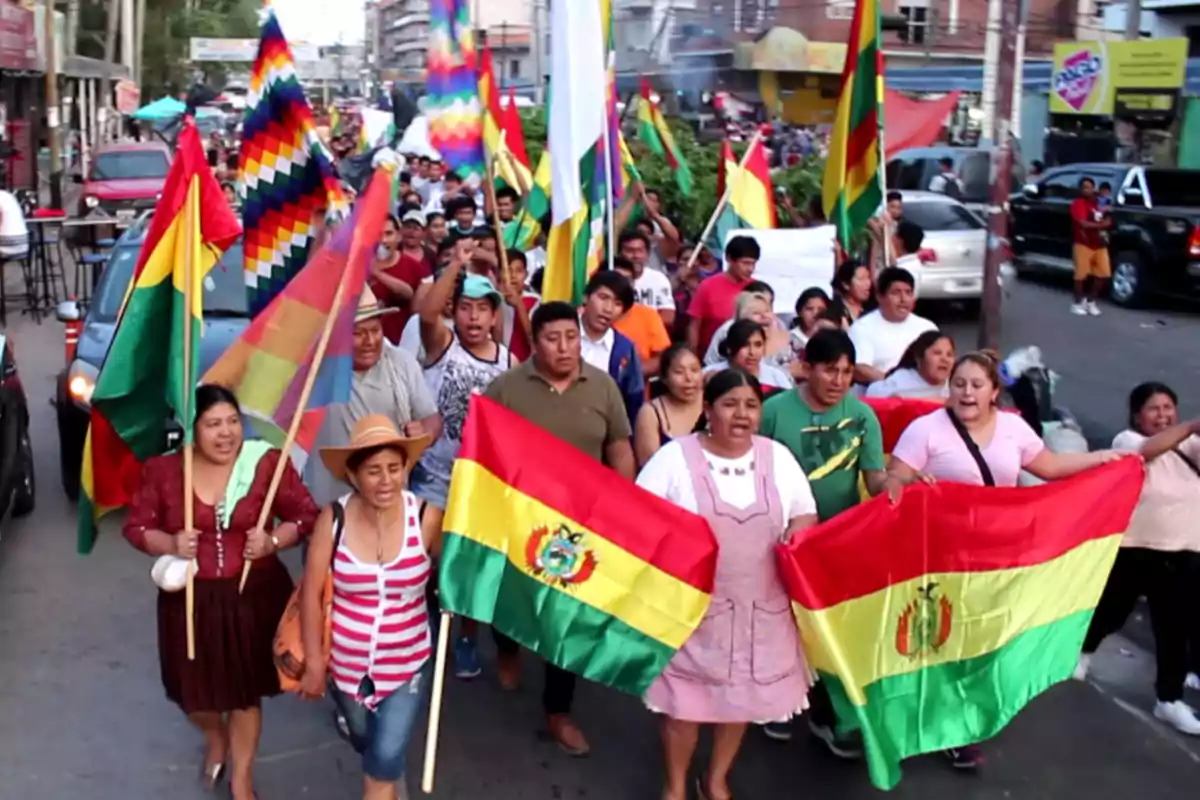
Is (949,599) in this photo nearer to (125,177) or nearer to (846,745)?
(846,745)

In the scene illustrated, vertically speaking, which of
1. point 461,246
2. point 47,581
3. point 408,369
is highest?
point 461,246

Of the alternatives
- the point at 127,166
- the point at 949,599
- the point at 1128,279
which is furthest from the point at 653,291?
the point at 127,166

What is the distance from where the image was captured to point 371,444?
402 centimetres

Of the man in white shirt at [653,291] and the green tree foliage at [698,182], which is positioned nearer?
the man in white shirt at [653,291]

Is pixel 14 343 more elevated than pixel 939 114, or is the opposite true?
pixel 939 114

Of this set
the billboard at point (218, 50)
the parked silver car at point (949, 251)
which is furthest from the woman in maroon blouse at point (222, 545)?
the billboard at point (218, 50)

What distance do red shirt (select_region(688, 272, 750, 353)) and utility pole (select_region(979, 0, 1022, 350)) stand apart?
74.6 inches

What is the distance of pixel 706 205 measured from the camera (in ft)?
41.1

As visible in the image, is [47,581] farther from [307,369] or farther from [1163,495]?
[1163,495]

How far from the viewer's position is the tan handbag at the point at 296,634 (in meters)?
4.12

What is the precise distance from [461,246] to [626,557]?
2568 mm

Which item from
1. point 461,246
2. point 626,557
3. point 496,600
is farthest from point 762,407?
point 461,246

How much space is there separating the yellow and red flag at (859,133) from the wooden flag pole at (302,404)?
15.7ft

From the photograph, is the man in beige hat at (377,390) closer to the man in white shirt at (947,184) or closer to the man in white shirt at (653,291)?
the man in white shirt at (653,291)
